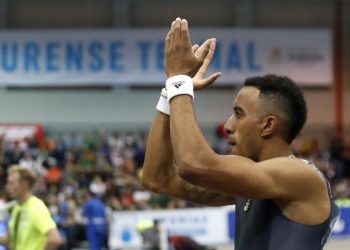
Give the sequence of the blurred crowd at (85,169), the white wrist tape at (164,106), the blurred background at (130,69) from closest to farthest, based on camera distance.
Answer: the white wrist tape at (164,106)
the blurred crowd at (85,169)
the blurred background at (130,69)

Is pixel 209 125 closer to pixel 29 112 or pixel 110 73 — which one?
pixel 110 73

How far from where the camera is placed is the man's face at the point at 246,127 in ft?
10.2

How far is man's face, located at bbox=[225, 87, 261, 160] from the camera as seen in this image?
10.2 feet

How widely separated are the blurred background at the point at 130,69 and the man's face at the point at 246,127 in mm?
20552

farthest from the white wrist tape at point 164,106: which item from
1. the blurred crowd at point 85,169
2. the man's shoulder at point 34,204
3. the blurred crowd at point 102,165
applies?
the blurred crowd at point 102,165

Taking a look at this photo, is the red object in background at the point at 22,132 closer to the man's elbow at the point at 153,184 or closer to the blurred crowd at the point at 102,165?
the blurred crowd at the point at 102,165

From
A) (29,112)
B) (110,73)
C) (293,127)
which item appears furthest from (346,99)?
(293,127)

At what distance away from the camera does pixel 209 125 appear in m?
27.1

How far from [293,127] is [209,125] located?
942 inches

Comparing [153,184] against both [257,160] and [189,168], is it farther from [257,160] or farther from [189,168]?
[189,168]

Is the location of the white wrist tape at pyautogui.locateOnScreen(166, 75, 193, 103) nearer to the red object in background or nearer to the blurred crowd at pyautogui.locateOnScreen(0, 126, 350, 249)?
the blurred crowd at pyautogui.locateOnScreen(0, 126, 350, 249)

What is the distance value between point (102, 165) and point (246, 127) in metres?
20.6

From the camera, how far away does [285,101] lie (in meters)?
3.13

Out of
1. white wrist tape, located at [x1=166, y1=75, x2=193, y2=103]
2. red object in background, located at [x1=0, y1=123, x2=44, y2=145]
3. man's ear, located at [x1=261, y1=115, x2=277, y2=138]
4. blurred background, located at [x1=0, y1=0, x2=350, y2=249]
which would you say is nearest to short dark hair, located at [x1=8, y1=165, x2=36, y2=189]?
white wrist tape, located at [x1=166, y1=75, x2=193, y2=103]
